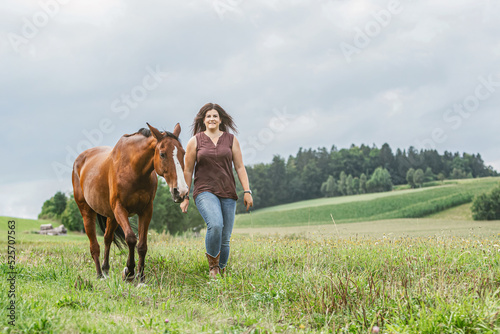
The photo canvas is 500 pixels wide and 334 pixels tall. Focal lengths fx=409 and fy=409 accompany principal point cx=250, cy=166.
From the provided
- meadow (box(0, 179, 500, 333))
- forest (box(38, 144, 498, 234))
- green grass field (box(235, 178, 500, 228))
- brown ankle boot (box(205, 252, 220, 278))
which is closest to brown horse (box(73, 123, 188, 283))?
meadow (box(0, 179, 500, 333))

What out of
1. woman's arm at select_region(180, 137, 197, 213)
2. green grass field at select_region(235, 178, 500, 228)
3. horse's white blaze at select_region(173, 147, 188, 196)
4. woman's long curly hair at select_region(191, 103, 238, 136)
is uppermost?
woman's long curly hair at select_region(191, 103, 238, 136)

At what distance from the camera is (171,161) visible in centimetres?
530

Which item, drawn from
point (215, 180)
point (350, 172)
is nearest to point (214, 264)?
point (215, 180)

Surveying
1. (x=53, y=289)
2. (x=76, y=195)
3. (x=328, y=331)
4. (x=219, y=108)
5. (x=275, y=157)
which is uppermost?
(x=275, y=157)

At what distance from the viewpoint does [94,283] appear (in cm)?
537

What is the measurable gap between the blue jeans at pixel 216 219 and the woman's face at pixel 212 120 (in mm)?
952

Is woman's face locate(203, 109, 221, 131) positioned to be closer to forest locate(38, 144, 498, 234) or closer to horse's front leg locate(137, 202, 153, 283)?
Result: horse's front leg locate(137, 202, 153, 283)

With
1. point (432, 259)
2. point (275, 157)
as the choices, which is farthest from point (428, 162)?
point (432, 259)

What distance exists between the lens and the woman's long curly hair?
5.93m

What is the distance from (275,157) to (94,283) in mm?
55578

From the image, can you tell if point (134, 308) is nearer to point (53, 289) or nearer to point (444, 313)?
point (53, 289)

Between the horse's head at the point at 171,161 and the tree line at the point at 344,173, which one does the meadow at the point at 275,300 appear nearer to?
the horse's head at the point at 171,161

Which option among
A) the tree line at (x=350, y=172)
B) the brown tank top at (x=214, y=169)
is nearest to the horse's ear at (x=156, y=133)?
the brown tank top at (x=214, y=169)

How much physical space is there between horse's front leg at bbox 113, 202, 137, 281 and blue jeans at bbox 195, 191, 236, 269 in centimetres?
112
